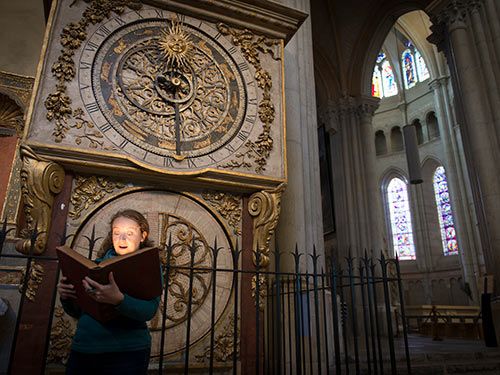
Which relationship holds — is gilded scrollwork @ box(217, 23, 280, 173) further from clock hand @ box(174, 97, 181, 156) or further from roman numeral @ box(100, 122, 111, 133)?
roman numeral @ box(100, 122, 111, 133)

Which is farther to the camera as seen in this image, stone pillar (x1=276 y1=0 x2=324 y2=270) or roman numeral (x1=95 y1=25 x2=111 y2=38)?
stone pillar (x1=276 y1=0 x2=324 y2=270)

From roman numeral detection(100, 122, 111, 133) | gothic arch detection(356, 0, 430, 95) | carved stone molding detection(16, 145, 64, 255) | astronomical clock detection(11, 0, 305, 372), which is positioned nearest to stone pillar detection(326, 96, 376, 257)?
gothic arch detection(356, 0, 430, 95)

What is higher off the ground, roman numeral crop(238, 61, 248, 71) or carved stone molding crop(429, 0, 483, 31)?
carved stone molding crop(429, 0, 483, 31)

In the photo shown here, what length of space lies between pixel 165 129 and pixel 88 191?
73 centimetres

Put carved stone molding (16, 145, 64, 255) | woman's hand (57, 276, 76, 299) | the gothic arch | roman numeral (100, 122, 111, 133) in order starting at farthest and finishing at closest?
the gothic arch → roman numeral (100, 122, 111, 133) → carved stone molding (16, 145, 64, 255) → woman's hand (57, 276, 76, 299)

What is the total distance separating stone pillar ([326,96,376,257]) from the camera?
10.8 metres

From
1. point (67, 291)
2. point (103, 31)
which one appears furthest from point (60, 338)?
point (103, 31)

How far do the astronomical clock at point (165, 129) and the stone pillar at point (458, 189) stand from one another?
13.3 meters

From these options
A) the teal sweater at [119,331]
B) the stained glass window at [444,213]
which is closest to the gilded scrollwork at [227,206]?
the teal sweater at [119,331]

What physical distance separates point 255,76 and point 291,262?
1.78 metres

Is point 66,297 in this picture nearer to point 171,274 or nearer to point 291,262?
point 171,274

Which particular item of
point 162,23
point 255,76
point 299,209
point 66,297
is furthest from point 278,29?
point 66,297

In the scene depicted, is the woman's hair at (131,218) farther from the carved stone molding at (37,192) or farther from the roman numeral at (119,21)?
the roman numeral at (119,21)

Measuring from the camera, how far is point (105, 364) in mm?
1630
